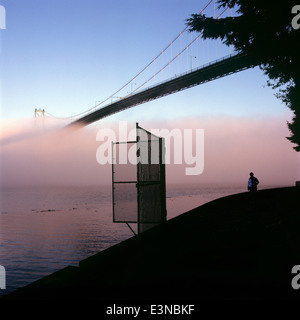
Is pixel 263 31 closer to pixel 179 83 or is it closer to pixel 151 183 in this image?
pixel 151 183

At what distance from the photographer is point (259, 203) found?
10703 millimetres

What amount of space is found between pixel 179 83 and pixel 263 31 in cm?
2464

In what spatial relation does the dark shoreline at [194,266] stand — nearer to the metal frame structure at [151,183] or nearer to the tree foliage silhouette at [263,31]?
the metal frame structure at [151,183]

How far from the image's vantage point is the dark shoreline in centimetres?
455

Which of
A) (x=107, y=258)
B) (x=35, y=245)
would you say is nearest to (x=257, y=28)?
(x=107, y=258)

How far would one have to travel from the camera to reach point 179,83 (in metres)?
36.4

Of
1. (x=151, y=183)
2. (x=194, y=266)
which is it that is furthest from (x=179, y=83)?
(x=194, y=266)

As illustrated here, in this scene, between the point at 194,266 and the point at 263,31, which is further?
the point at 263,31

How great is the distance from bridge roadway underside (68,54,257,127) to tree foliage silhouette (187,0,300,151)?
10.7m

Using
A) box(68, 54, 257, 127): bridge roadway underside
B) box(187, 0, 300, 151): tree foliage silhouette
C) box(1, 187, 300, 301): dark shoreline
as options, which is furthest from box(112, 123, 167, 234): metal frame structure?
box(68, 54, 257, 127): bridge roadway underside

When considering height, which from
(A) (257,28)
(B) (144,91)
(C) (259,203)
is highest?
(B) (144,91)

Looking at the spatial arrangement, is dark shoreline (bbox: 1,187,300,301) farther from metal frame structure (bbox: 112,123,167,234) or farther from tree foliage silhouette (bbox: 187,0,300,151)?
tree foliage silhouette (bbox: 187,0,300,151)
